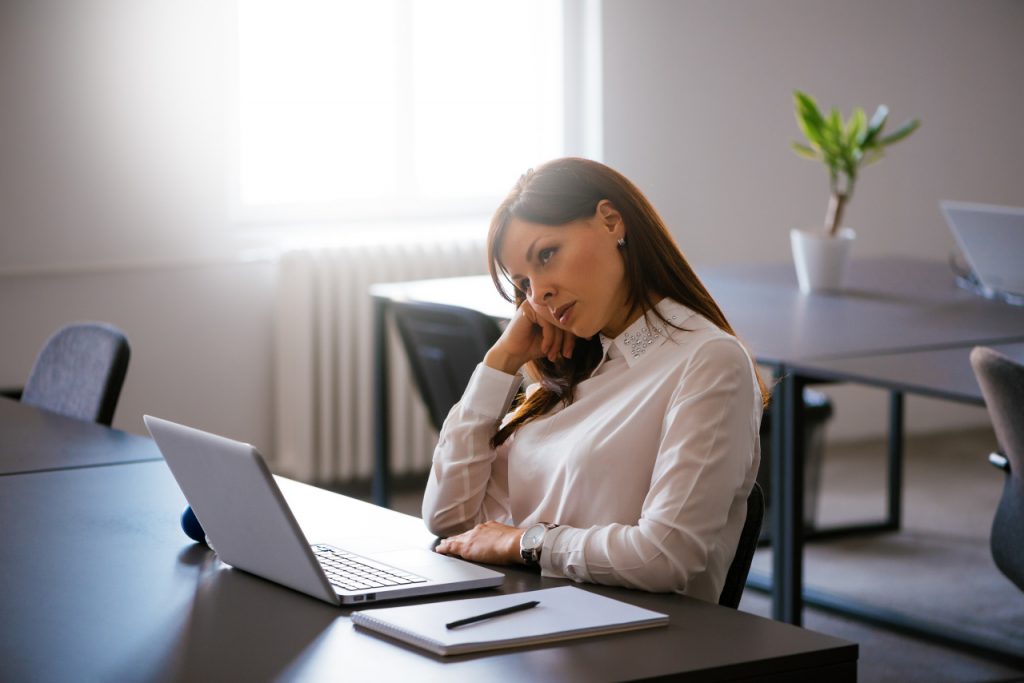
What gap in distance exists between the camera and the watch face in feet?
5.76

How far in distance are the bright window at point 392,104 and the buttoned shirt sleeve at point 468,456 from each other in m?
3.08

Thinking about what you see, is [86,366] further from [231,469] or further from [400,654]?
[400,654]

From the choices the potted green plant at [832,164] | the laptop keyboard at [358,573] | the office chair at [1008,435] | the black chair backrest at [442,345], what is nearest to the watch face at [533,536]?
the laptop keyboard at [358,573]

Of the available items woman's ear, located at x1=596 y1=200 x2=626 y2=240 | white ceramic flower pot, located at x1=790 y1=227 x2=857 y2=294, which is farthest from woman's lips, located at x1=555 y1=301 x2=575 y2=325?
white ceramic flower pot, located at x1=790 y1=227 x2=857 y2=294

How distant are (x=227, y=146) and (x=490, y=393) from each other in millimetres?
3038

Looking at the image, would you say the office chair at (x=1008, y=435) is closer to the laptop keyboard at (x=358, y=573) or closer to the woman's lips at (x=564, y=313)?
the woman's lips at (x=564, y=313)

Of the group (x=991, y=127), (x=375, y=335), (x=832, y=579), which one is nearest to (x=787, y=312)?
(x=832, y=579)

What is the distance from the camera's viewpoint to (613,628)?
1494 millimetres

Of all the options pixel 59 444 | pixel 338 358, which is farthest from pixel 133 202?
pixel 59 444

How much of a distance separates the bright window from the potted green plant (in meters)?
1.54

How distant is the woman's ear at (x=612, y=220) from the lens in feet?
6.07

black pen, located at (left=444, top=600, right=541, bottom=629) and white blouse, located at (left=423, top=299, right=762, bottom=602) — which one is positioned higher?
white blouse, located at (left=423, top=299, right=762, bottom=602)

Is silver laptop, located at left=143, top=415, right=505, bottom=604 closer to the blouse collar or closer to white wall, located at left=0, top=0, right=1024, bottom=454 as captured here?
the blouse collar

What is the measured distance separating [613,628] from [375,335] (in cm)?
286
